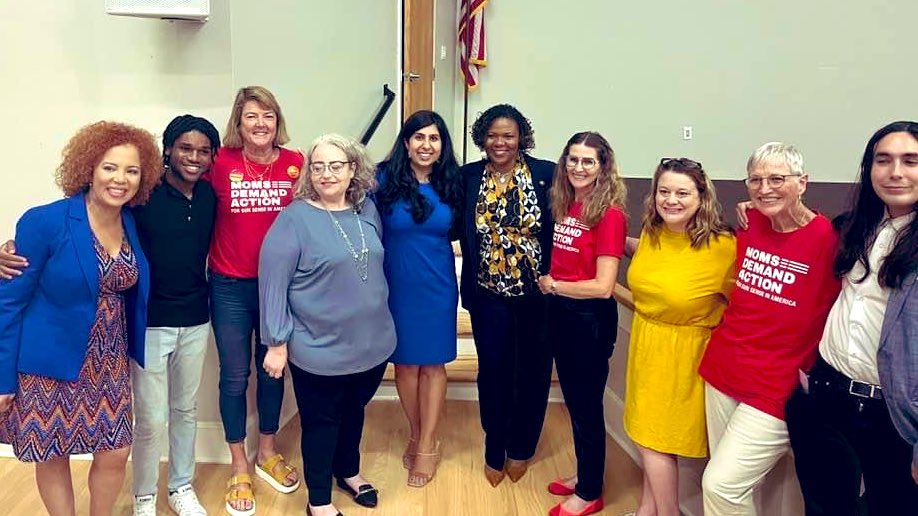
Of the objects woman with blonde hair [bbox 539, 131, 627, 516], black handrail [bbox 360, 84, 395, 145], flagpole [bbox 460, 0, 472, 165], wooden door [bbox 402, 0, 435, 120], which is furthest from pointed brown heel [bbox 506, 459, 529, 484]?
flagpole [bbox 460, 0, 472, 165]

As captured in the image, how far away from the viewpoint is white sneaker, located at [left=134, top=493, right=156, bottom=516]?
7.66ft

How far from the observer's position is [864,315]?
4.95 ft

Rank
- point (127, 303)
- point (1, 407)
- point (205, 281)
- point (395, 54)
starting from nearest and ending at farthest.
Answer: point (1, 407) → point (127, 303) → point (205, 281) → point (395, 54)

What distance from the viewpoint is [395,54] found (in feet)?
17.1

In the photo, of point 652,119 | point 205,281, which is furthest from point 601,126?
point 205,281

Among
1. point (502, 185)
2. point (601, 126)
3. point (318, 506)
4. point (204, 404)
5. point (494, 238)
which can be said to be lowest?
point (318, 506)

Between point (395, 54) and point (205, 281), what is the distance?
3.33 meters

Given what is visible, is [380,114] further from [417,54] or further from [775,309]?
[775,309]

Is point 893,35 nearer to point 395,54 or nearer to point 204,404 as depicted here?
point 395,54

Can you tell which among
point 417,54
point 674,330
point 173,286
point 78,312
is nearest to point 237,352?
point 173,286

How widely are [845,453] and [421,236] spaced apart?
141 centimetres

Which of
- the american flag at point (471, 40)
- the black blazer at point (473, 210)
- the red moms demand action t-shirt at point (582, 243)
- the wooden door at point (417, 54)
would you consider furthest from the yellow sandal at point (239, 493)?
the american flag at point (471, 40)

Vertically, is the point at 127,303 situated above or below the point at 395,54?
below

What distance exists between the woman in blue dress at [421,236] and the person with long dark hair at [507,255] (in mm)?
81
